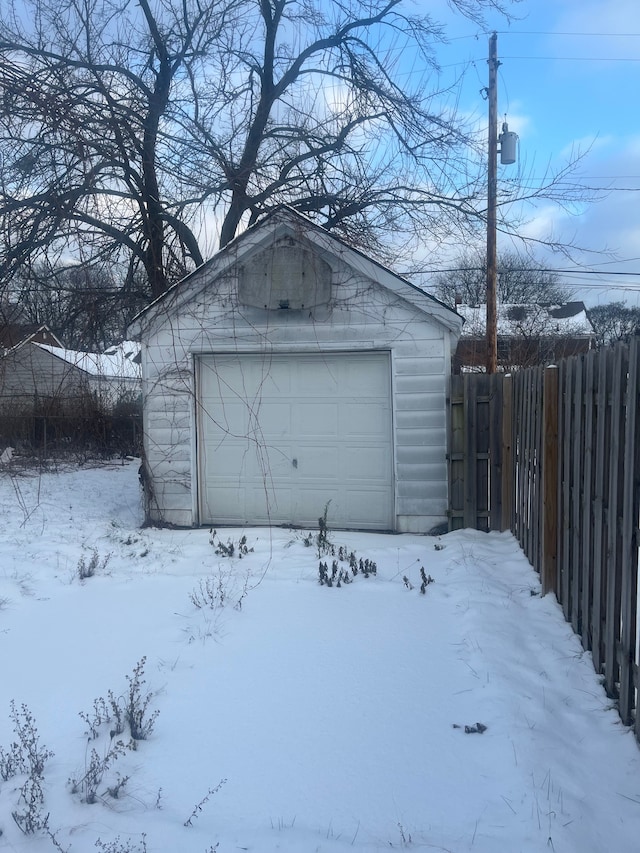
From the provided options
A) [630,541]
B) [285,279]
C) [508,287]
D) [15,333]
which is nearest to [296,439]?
[285,279]

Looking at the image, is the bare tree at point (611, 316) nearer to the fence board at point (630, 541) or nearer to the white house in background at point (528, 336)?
the white house in background at point (528, 336)

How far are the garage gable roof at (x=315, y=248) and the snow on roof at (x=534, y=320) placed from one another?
53.3 ft

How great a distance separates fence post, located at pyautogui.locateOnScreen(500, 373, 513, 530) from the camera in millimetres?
8984

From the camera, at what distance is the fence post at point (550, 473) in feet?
20.0

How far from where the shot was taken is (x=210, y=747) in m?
3.81

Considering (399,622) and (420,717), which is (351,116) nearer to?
(399,622)

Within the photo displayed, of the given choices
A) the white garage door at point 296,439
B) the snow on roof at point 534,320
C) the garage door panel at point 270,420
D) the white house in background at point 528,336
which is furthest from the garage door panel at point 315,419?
the snow on roof at point 534,320

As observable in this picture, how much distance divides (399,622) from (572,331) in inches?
1118

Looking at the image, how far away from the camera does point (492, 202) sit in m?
13.7

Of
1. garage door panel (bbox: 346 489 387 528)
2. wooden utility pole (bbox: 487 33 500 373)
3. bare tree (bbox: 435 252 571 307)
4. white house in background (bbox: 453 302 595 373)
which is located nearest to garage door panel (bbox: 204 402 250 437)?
garage door panel (bbox: 346 489 387 528)

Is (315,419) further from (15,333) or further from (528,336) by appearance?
(528,336)

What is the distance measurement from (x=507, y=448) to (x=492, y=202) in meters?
6.35

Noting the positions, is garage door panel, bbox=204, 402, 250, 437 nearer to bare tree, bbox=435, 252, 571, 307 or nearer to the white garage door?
the white garage door

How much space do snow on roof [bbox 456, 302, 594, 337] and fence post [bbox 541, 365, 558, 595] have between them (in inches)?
754
